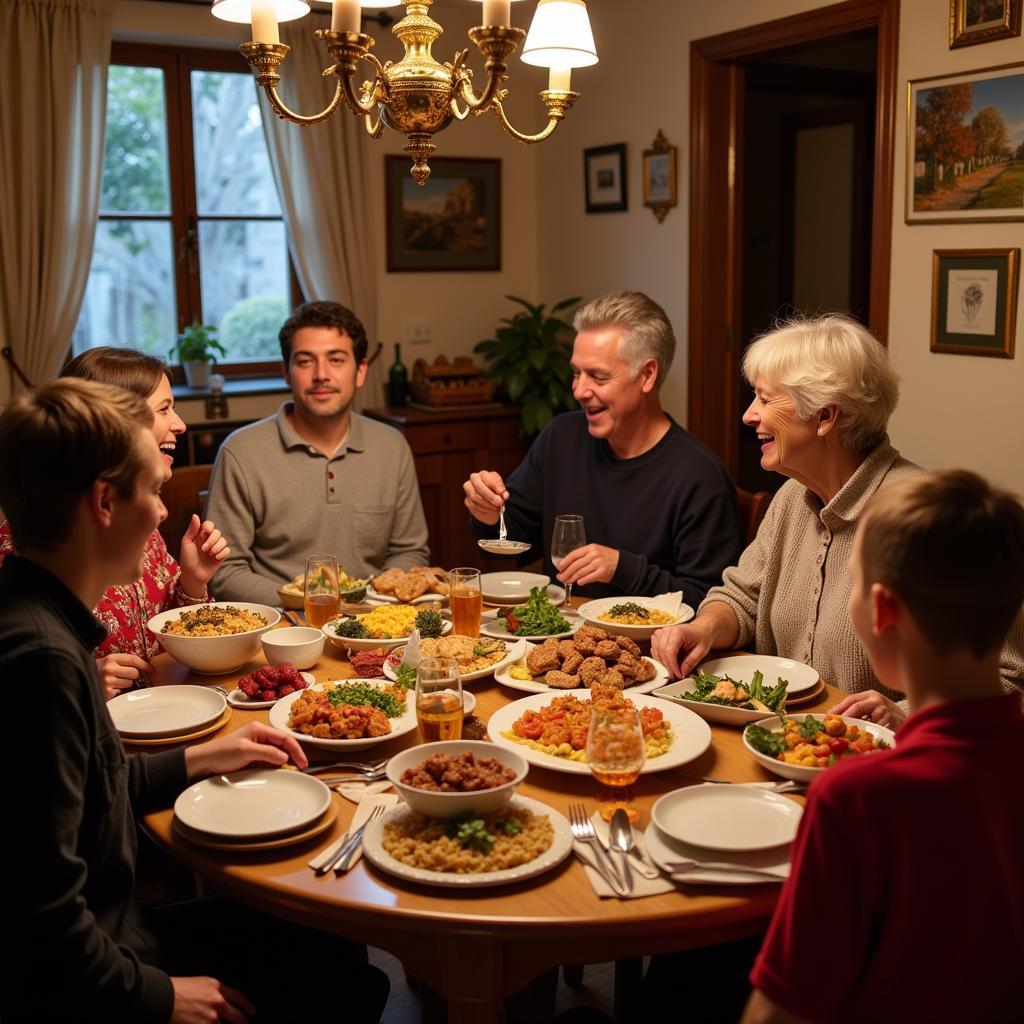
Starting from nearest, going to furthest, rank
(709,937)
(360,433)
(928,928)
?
(928,928)
(709,937)
(360,433)

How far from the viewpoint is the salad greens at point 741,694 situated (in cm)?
192

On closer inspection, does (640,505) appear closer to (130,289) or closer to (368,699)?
(368,699)

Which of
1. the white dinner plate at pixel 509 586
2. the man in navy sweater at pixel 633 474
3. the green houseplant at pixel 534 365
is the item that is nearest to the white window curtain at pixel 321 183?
the green houseplant at pixel 534 365

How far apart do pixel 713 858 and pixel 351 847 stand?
47 cm

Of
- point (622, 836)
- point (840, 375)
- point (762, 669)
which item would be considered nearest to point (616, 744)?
point (622, 836)

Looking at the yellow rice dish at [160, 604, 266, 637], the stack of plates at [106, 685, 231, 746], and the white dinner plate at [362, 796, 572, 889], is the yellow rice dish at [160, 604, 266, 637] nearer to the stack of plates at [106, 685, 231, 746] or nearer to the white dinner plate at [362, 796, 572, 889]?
the stack of plates at [106, 685, 231, 746]

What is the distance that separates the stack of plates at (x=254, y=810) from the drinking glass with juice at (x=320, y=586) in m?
0.60

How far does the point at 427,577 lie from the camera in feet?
8.69

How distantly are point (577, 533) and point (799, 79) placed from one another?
12.4 feet

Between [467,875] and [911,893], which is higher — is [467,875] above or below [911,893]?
below

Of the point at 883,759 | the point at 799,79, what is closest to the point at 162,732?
the point at 883,759

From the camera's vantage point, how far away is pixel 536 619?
2.35m

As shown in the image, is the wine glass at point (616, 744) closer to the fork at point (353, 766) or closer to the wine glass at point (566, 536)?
the fork at point (353, 766)

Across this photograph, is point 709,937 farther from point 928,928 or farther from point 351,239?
point 351,239
